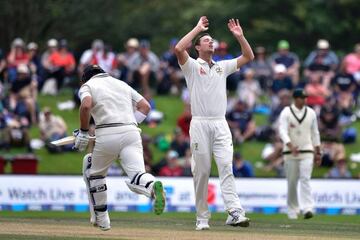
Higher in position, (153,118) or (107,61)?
(107,61)

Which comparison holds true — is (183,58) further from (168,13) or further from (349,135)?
(168,13)

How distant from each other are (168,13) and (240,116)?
21.8 metres

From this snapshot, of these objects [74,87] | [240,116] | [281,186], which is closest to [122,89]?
[281,186]

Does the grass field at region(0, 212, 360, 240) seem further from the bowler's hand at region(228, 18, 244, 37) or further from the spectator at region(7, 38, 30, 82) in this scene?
the spectator at region(7, 38, 30, 82)

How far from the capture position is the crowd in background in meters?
29.2

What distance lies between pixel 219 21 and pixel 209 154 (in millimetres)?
33750

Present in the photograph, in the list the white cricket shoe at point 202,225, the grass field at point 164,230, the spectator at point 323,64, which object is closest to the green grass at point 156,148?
the spectator at point 323,64

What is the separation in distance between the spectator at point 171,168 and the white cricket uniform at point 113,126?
41.6ft

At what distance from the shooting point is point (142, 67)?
105 ft

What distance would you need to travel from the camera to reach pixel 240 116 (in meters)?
30.5

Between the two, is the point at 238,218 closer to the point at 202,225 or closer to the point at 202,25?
the point at 202,225

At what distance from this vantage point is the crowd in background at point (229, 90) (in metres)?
29.2

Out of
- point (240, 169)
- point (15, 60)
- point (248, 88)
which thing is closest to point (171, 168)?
point (240, 169)

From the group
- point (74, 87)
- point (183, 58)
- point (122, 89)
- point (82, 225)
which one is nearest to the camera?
point (122, 89)
